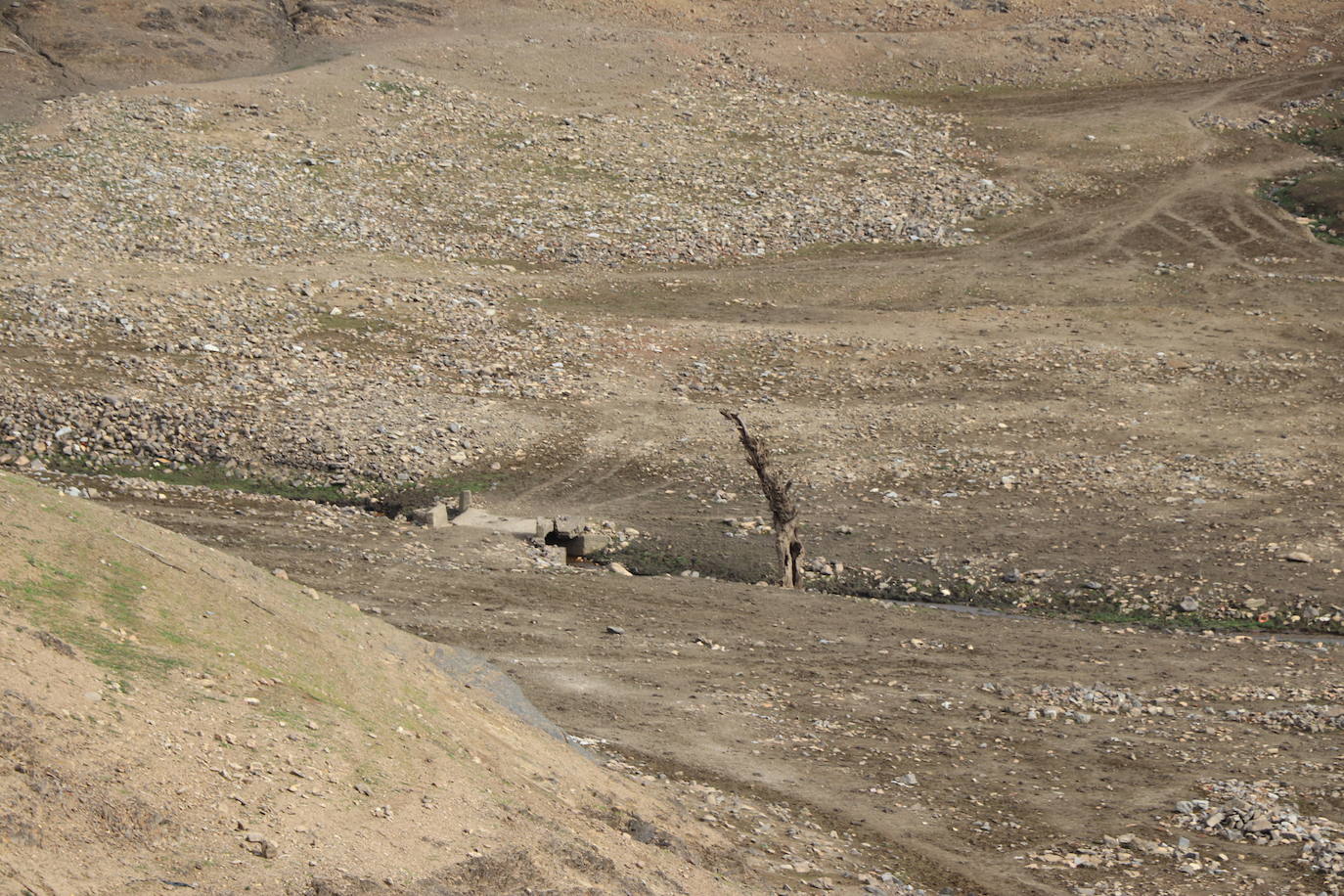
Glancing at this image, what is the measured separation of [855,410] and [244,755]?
1722 centimetres

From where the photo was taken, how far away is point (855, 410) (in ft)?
80.9

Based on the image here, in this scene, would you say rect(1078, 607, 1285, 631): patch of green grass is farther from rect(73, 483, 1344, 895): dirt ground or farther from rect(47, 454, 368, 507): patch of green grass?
rect(47, 454, 368, 507): patch of green grass

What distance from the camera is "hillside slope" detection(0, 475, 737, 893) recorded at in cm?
759

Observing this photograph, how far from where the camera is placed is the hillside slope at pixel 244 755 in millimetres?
7590

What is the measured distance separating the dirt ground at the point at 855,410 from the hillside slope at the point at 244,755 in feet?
5.82

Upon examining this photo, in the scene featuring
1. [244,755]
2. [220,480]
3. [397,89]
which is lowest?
[220,480]

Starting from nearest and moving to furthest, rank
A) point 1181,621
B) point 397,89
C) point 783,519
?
point 1181,621
point 783,519
point 397,89

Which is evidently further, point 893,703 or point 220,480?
point 220,480

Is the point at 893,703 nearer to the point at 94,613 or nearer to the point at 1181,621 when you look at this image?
the point at 1181,621

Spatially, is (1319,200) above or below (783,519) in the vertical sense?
above

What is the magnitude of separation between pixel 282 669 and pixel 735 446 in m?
13.7

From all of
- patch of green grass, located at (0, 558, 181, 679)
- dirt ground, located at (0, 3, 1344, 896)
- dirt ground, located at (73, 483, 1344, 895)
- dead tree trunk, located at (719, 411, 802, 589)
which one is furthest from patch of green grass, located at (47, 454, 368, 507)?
patch of green grass, located at (0, 558, 181, 679)

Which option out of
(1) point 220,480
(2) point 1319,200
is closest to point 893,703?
(1) point 220,480

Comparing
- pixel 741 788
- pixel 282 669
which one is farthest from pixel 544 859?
pixel 741 788
